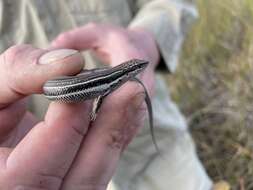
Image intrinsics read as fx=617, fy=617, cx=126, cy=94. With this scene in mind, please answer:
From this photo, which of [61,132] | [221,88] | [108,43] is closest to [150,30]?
[108,43]

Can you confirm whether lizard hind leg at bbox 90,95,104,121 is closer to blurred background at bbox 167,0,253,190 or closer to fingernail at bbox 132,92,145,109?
fingernail at bbox 132,92,145,109

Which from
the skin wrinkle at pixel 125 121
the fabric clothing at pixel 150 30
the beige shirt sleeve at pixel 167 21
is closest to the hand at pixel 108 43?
the fabric clothing at pixel 150 30

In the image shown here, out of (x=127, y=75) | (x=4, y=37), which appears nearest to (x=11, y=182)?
(x=127, y=75)

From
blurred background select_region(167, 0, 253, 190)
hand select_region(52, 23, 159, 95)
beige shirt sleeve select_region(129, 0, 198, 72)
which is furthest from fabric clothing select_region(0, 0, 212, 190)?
blurred background select_region(167, 0, 253, 190)

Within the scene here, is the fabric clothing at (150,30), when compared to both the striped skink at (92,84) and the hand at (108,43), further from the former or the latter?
the striped skink at (92,84)

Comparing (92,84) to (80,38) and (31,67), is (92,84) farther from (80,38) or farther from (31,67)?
(80,38)

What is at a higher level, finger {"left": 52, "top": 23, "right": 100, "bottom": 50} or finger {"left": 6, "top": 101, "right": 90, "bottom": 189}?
finger {"left": 6, "top": 101, "right": 90, "bottom": 189}
